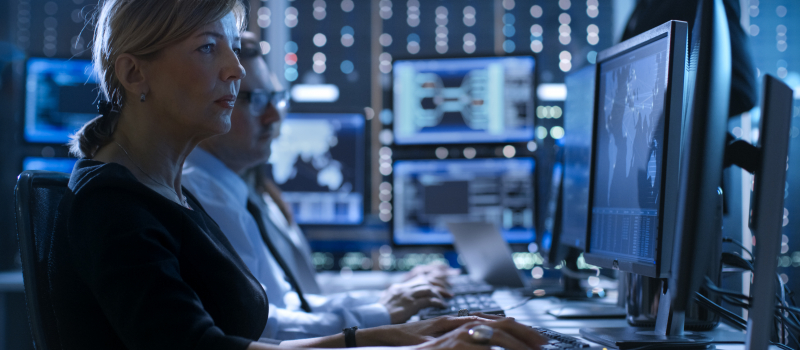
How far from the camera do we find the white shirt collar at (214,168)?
149 centimetres

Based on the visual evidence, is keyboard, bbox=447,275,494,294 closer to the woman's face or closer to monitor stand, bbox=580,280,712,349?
monitor stand, bbox=580,280,712,349

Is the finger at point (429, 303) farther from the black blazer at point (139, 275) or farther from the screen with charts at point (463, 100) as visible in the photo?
the screen with charts at point (463, 100)

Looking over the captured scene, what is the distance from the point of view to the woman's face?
0.92 m

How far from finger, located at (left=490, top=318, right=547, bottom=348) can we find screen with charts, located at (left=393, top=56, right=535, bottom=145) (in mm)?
1457

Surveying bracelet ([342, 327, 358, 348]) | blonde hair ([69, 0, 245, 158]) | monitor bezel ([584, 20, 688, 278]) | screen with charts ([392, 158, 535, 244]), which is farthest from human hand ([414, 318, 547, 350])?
screen with charts ([392, 158, 535, 244])

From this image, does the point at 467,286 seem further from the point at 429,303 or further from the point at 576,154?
the point at 576,154

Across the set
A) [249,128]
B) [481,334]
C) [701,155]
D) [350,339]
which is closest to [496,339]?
[481,334]

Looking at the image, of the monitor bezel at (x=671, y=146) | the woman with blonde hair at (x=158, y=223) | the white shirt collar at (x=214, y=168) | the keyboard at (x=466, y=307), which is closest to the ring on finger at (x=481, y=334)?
the woman with blonde hair at (x=158, y=223)

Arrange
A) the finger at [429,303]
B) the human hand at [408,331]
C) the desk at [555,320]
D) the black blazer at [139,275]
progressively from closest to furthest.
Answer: the black blazer at [139,275], the human hand at [408,331], the desk at [555,320], the finger at [429,303]

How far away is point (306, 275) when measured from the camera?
194 centimetres

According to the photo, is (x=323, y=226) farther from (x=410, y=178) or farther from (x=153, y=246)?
(x=153, y=246)

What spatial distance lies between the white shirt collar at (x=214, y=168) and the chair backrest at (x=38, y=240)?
51cm

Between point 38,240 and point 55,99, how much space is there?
68.6 inches

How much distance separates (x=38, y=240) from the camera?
90 cm
